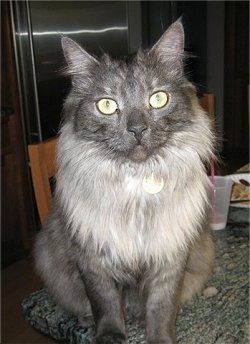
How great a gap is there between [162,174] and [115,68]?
0.27 meters

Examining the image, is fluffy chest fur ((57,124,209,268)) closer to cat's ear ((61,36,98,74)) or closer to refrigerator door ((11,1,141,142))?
cat's ear ((61,36,98,74))

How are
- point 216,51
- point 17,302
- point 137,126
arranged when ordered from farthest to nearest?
1. point 216,51
2. point 17,302
3. point 137,126

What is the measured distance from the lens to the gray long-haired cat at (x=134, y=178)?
Answer: 3.31 ft

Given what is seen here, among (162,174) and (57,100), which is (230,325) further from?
(57,100)

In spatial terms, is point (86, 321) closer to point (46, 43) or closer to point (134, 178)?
point (134, 178)

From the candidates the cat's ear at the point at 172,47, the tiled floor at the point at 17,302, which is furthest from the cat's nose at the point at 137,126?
the tiled floor at the point at 17,302

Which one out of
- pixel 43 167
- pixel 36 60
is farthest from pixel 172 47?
pixel 36 60

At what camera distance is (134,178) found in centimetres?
102

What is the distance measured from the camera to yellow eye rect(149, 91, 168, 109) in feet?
3.32

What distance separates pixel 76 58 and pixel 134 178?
12.5 inches

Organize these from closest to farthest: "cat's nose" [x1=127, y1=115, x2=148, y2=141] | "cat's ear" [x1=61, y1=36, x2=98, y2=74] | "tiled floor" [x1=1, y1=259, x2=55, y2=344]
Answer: "cat's nose" [x1=127, y1=115, x2=148, y2=141]
"cat's ear" [x1=61, y1=36, x2=98, y2=74]
"tiled floor" [x1=1, y1=259, x2=55, y2=344]

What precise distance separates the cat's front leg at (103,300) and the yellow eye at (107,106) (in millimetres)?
373

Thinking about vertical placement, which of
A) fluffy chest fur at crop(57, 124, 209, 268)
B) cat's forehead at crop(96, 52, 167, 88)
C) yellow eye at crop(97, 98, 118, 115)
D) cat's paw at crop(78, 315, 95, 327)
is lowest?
cat's paw at crop(78, 315, 95, 327)

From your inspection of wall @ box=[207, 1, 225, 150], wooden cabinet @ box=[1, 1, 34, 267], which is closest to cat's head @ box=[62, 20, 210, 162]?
wooden cabinet @ box=[1, 1, 34, 267]
